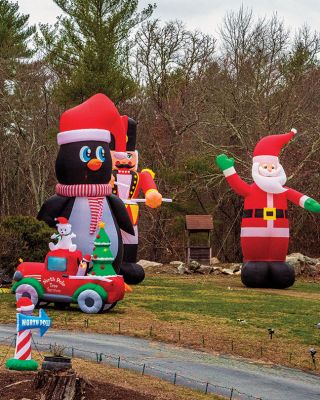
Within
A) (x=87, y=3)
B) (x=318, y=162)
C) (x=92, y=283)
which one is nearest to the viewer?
(x=92, y=283)

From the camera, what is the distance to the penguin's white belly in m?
16.0

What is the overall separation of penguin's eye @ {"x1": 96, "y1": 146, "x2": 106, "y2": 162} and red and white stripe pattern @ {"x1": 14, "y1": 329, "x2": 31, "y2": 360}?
7.14m

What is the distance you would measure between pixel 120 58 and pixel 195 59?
5.39m

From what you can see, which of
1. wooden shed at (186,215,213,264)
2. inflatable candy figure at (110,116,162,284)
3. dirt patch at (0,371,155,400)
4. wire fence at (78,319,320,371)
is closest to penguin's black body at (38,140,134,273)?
wire fence at (78,319,320,371)

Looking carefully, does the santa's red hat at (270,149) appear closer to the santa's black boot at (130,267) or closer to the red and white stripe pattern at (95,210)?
the santa's black boot at (130,267)

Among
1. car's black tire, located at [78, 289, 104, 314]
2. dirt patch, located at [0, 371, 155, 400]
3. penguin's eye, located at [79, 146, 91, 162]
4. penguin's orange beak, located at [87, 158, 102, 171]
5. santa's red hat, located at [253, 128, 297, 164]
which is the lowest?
dirt patch, located at [0, 371, 155, 400]

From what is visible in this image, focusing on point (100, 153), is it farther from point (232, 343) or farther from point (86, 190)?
point (232, 343)

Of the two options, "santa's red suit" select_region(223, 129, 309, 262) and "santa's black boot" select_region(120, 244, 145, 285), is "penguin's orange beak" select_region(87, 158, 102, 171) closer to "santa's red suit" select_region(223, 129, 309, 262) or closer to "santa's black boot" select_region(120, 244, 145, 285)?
"santa's black boot" select_region(120, 244, 145, 285)

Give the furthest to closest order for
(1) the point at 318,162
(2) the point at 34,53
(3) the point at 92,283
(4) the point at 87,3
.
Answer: (2) the point at 34,53, (4) the point at 87,3, (1) the point at 318,162, (3) the point at 92,283

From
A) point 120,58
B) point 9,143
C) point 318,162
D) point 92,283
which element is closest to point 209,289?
point 92,283

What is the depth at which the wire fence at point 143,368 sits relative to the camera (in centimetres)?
955

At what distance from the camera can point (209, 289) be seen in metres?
21.4

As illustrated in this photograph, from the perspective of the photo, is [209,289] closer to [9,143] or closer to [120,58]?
[120,58]

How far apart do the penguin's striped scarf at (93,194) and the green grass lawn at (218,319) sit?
6.38 ft
